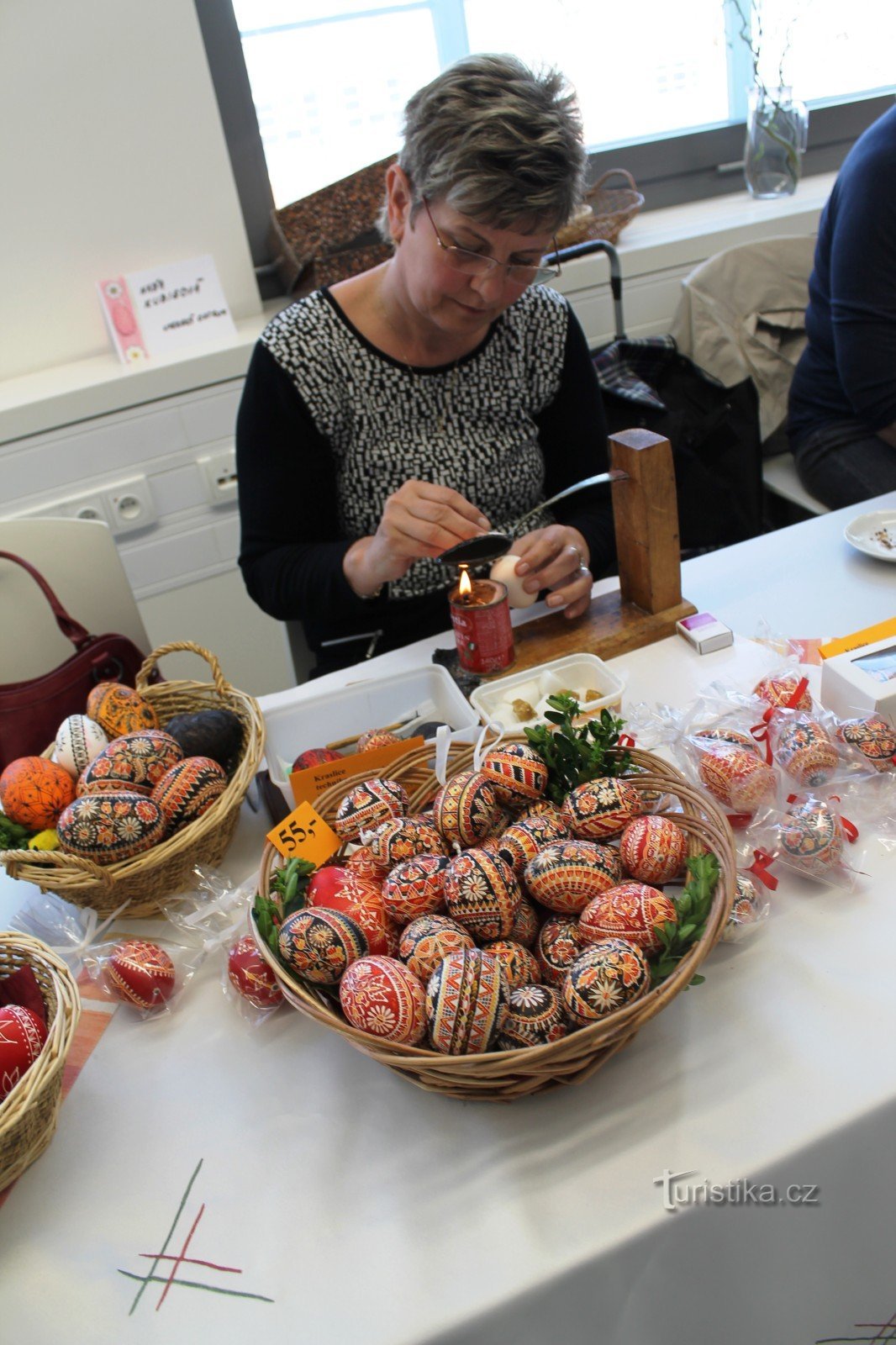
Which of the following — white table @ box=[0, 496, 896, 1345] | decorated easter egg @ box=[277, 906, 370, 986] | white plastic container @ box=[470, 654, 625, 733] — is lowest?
white table @ box=[0, 496, 896, 1345]

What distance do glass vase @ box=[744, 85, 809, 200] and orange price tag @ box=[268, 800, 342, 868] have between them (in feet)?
7.98

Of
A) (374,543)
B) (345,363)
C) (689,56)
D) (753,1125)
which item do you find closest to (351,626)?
(374,543)

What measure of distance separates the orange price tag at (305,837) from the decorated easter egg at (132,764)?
0.17 metres

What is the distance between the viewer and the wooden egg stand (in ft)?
3.84

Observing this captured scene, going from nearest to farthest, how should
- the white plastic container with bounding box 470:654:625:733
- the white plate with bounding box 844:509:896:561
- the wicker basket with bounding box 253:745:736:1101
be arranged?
the wicker basket with bounding box 253:745:736:1101
the white plastic container with bounding box 470:654:625:733
the white plate with bounding box 844:509:896:561

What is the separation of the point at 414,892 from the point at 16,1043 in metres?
0.32

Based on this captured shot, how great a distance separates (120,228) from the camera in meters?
2.02

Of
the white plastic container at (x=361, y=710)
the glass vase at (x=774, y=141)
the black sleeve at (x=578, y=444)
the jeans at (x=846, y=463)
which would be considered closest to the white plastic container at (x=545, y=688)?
the white plastic container at (x=361, y=710)

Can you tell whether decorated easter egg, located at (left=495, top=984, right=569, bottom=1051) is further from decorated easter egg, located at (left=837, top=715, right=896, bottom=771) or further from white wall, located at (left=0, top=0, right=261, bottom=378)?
white wall, located at (left=0, top=0, right=261, bottom=378)

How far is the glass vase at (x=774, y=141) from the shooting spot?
2.45m

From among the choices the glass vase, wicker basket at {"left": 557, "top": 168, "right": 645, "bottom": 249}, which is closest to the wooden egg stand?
wicker basket at {"left": 557, "top": 168, "right": 645, "bottom": 249}

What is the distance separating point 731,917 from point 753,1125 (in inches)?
6.4

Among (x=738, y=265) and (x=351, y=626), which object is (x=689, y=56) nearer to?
(x=738, y=265)

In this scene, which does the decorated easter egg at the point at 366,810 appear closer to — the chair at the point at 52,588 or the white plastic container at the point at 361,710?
the white plastic container at the point at 361,710
